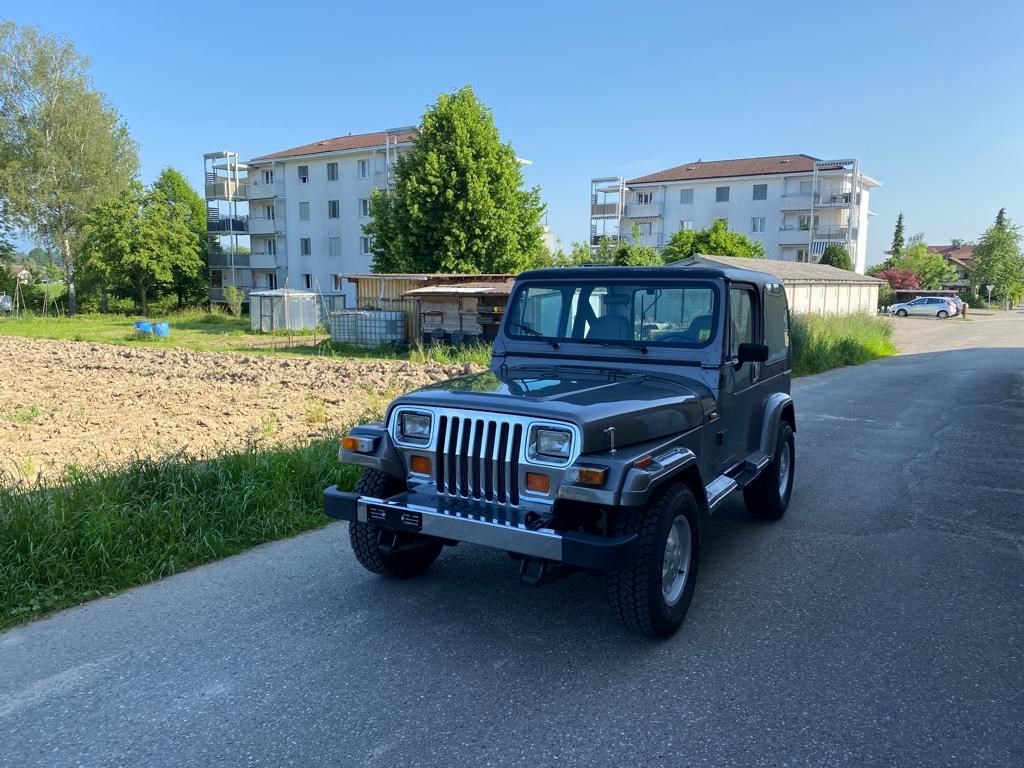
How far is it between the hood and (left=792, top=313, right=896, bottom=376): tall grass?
1355 centimetres

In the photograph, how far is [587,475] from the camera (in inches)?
135


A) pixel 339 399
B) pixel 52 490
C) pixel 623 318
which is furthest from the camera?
pixel 339 399

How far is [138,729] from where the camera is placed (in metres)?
3.08

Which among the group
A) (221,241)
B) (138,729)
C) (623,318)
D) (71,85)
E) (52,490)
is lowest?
(138,729)

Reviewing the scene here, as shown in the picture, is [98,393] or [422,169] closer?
[98,393]

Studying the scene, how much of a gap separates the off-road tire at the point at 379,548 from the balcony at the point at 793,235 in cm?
5414

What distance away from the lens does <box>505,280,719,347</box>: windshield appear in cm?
472

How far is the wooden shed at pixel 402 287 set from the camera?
75.4 feet

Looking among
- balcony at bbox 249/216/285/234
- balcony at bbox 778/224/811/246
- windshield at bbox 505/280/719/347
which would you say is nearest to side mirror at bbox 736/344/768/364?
windshield at bbox 505/280/719/347

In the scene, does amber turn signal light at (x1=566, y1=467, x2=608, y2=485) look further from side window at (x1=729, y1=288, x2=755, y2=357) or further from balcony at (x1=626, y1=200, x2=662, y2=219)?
balcony at (x1=626, y1=200, x2=662, y2=219)

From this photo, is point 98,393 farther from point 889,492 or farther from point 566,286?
point 889,492

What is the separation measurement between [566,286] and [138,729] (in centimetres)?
351

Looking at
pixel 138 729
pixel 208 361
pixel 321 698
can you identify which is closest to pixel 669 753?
pixel 321 698

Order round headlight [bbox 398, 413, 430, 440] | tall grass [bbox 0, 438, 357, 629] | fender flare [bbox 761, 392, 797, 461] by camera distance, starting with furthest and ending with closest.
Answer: fender flare [bbox 761, 392, 797, 461] < tall grass [bbox 0, 438, 357, 629] < round headlight [bbox 398, 413, 430, 440]
